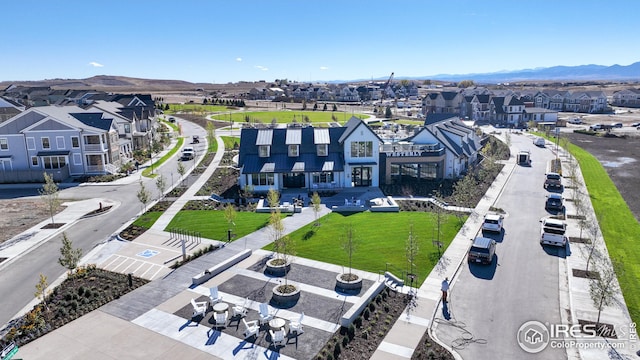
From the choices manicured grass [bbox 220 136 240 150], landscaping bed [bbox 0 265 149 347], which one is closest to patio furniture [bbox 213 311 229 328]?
landscaping bed [bbox 0 265 149 347]

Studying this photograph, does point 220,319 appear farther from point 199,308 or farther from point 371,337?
point 371,337

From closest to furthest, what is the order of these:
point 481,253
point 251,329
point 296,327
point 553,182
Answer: point 251,329
point 296,327
point 481,253
point 553,182

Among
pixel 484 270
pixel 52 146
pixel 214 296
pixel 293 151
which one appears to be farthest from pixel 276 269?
pixel 52 146

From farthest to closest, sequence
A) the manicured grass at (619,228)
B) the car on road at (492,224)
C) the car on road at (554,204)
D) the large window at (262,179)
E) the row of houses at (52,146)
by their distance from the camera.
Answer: the row of houses at (52,146)
the large window at (262,179)
the car on road at (554,204)
the car on road at (492,224)
the manicured grass at (619,228)

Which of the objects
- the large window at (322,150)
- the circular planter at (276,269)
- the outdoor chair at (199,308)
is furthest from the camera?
the large window at (322,150)

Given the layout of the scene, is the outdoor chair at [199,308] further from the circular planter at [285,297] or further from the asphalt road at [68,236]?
the asphalt road at [68,236]

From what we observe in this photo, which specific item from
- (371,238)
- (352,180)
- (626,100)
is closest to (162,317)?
(371,238)

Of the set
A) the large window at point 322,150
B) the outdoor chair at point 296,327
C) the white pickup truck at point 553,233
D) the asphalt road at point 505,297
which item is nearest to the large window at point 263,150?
the large window at point 322,150

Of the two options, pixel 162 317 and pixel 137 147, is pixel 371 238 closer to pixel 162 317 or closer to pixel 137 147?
pixel 162 317
